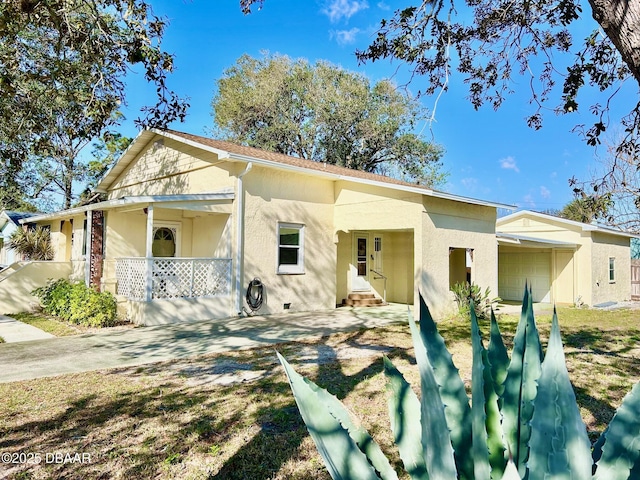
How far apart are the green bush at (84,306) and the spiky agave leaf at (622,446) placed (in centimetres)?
1057

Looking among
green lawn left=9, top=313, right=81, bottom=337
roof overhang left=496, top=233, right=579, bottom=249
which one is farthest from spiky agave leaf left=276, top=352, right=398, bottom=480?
roof overhang left=496, top=233, right=579, bottom=249

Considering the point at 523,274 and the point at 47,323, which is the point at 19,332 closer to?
the point at 47,323

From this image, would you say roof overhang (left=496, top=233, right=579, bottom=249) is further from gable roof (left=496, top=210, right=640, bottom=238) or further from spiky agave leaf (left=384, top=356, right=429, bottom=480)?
spiky agave leaf (left=384, top=356, right=429, bottom=480)

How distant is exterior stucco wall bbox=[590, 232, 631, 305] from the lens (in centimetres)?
1780

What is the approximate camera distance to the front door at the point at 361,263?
14.6 metres

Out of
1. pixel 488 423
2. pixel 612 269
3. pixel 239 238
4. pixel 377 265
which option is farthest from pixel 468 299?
pixel 612 269

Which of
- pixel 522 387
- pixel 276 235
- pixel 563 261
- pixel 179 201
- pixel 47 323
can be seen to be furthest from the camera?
pixel 563 261

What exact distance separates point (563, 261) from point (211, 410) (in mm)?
18236

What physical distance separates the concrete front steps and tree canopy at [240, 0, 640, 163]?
27.2ft

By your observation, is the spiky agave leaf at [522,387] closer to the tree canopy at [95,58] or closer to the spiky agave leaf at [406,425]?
the spiky agave leaf at [406,425]

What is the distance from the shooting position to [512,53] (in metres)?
6.97

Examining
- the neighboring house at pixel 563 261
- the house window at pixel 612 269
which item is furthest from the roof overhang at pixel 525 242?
the house window at pixel 612 269

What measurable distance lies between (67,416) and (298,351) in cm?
379

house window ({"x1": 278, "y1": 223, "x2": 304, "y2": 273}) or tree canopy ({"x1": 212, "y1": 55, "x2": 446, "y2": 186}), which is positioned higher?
tree canopy ({"x1": 212, "y1": 55, "x2": 446, "y2": 186})
